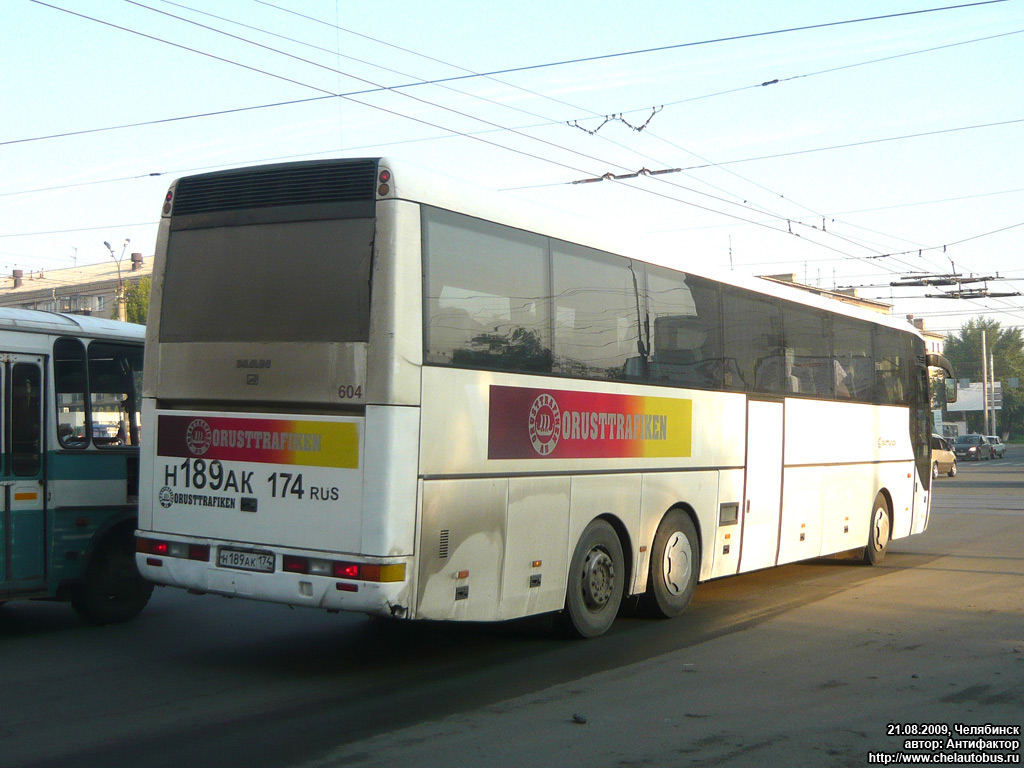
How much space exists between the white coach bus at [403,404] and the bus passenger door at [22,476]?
1.27 meters

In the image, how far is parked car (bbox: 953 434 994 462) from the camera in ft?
215

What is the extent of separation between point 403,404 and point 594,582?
2.83 metres

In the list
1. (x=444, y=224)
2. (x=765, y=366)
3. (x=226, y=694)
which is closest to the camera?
(x=226, y=694)

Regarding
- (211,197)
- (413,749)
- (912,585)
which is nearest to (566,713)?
(413,749)

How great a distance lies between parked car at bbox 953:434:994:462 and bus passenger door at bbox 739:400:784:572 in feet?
189

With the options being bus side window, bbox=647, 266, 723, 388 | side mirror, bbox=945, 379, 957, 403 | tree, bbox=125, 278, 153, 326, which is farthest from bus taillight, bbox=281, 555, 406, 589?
tree, bbox=125, 278, 153, 326

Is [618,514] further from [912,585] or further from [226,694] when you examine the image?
[912,585]

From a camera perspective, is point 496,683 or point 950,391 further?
point 950,391

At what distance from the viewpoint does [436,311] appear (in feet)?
25.1

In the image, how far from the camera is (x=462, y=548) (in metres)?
7.75

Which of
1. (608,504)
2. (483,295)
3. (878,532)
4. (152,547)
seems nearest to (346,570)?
(152,547)

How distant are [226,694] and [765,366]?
7124 mm

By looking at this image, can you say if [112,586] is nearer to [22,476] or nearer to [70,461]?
[70,461]

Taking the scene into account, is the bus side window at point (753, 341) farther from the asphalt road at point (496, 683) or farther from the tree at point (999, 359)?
the tree at point (999, 359)
